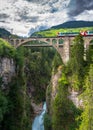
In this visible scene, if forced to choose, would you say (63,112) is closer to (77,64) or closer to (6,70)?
(77,64)

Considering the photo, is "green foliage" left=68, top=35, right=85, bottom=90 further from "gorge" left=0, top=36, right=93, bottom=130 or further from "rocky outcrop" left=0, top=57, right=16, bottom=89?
"rocky outcrop" left=0, top=57, right=16, bottom=89

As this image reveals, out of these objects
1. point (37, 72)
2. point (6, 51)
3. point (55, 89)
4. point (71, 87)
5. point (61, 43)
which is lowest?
point (37, 72)

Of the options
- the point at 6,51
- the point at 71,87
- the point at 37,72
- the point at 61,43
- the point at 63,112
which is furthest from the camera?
the point at 37,72

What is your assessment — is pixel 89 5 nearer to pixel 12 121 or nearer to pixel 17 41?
pixel 17 41

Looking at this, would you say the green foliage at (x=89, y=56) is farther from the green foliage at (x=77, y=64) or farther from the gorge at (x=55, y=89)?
the green foliage at (x=77, y=64)

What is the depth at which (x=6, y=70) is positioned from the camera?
7644cm

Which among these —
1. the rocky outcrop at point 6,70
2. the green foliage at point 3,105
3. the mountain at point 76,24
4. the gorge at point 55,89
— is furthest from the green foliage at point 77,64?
the mountain at point 76,24

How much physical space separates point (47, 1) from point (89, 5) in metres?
14.9

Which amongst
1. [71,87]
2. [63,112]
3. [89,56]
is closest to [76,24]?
[89,56]

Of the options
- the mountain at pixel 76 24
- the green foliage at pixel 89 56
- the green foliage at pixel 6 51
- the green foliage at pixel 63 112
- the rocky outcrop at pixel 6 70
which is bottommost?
the green foliage at pixel 63 112

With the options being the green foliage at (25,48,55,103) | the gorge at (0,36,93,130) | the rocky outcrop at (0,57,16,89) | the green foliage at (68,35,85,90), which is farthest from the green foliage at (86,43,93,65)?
the green foliage at (25,48,55,103)

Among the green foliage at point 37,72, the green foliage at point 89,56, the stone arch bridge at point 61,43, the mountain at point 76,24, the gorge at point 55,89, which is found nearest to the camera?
Result: the gorge at point 55,89

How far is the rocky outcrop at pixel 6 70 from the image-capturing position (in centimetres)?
7395

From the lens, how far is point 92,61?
72688mm
